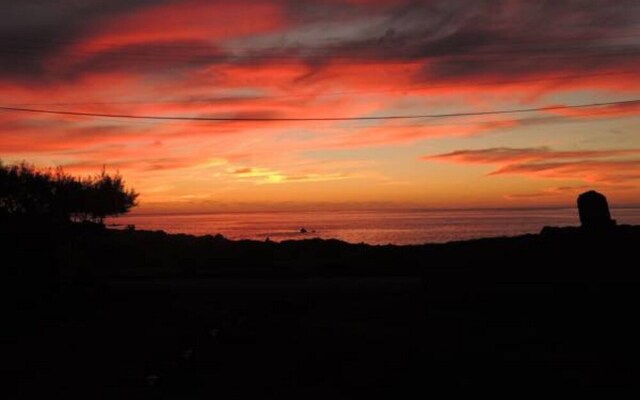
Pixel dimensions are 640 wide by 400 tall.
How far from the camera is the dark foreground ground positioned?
1075 cm

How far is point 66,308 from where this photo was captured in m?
21.3

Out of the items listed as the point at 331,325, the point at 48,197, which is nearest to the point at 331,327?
the point at 331,325

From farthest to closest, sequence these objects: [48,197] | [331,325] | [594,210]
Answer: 1. [48,197]
2. [594,210]
3. [331,325]

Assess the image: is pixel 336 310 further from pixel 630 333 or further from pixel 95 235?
pixel 95 235

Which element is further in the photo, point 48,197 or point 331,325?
point 48,197

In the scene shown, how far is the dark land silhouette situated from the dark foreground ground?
5 cm

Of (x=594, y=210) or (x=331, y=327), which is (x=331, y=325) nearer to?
(x=331, y=327)

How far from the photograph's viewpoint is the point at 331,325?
53.9 ft

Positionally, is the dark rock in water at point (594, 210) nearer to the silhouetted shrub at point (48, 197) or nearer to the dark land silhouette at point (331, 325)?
the dark land silhouette at point (331, 325)

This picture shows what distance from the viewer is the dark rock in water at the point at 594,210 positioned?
20688mm

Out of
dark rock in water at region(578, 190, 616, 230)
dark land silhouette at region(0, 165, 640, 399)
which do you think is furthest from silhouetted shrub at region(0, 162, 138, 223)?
dark rock in water at region(578, 190, 616, 230)

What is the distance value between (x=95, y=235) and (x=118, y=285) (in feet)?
11.8

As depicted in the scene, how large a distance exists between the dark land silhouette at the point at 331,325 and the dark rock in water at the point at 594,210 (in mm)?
43

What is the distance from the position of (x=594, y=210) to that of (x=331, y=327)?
10.1 meters
